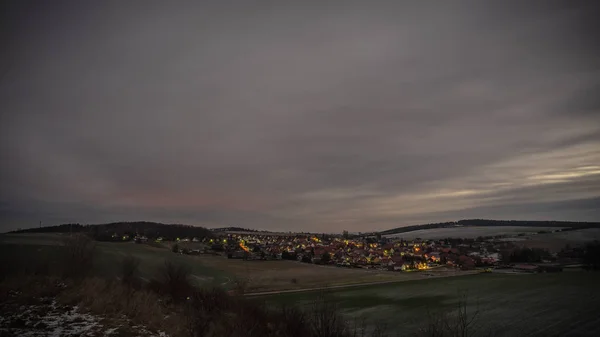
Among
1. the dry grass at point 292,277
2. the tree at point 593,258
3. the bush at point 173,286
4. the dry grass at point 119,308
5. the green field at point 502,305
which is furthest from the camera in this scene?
the dry grass at point 292,277

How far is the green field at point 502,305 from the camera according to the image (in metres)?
29.9

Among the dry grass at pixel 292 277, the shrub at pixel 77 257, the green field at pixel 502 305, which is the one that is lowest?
the dry grass at pixel 292 277

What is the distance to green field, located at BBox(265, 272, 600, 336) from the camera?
29.9 metres

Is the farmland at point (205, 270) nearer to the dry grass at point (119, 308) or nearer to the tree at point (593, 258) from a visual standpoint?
the dry grass at point (119, 308)

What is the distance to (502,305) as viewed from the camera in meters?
39.8

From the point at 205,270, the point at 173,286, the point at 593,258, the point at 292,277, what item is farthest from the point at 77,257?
the point at 593,258

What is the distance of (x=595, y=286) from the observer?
44.6 meters

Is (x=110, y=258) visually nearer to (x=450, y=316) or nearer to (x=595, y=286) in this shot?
(x=450, y=316)

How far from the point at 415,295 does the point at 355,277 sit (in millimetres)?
37718

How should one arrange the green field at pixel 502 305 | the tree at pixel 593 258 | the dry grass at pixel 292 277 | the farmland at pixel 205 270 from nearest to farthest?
the green field at pixel 502 305, the farmland at pixel 205 270, the tree at pixel 593 258, the dry grass at pixel 292 277

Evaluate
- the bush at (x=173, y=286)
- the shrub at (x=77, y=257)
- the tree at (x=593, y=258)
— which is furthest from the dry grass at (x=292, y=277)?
the shrub at (x=77, y=257)

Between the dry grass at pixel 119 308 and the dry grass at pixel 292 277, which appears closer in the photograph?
the dry grass at pixel 119 308

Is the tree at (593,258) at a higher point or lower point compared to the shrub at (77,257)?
lower

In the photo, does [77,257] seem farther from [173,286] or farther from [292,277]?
[292,277]
